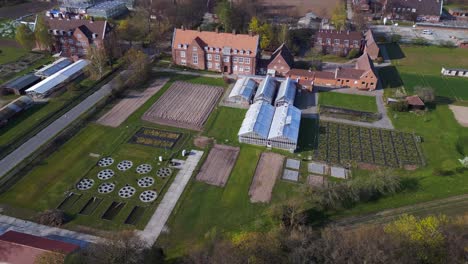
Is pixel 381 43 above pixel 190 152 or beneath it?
above

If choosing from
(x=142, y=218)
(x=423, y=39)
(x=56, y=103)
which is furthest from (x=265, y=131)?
(x=423, y=39)

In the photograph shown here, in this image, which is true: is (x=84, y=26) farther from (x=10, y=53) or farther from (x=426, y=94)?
(x=426, y=94)

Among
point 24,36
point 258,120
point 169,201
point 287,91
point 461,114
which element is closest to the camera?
point 169,201

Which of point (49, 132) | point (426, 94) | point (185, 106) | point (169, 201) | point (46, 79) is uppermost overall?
point (46, 79)

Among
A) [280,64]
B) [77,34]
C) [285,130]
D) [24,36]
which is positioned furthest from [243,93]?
[24,36]

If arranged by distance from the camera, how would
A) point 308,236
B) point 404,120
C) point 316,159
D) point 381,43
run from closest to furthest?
point 308,236, point 316,159, point 404,120, point 381,43

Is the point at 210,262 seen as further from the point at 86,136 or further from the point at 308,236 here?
the point at 86,136

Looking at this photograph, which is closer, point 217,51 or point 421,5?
point 217,51

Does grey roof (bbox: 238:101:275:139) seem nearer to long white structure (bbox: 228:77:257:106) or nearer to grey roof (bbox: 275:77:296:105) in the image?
grey roof (bbox: 275:77:296:105)
